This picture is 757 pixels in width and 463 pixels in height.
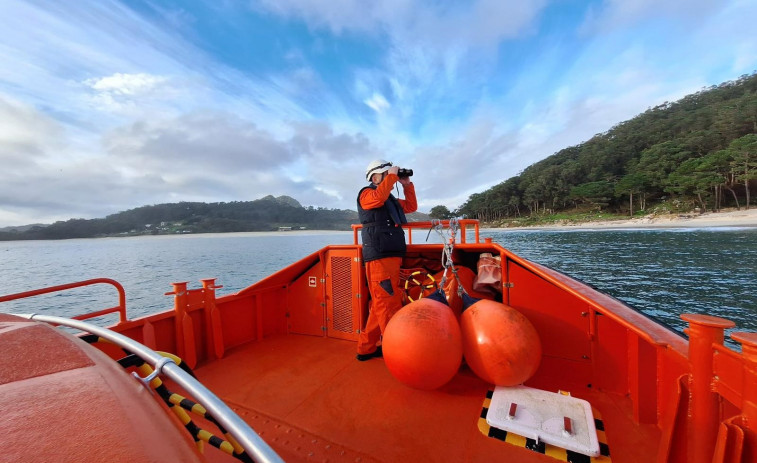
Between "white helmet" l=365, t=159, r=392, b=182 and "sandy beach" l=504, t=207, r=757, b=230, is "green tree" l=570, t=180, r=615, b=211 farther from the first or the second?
"white helmet" l=365, t=159, r=392, b=182

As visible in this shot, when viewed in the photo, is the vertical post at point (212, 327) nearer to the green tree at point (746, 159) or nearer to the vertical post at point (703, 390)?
the vertical post at point (703, 390)

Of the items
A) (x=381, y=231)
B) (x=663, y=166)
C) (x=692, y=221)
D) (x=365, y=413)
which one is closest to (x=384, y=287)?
(x=381, y=231)

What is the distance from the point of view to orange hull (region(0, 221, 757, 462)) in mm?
1329

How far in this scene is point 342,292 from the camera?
3625mm

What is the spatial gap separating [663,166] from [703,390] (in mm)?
67358

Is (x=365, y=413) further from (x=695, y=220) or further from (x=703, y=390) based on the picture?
(x=695, y=220)

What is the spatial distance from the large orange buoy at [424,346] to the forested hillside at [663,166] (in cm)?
3859

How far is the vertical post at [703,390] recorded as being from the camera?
1282 mm

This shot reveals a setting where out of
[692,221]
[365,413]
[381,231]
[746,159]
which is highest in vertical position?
[746,159]

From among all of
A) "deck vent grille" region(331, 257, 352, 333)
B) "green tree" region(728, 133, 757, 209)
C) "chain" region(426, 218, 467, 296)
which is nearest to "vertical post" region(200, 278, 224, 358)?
"deck vent grille" region(331, 257, 352, 333)

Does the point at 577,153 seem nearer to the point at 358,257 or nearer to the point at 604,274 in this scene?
the point at 604,274

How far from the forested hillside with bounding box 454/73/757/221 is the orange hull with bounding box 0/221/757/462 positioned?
3759 cm

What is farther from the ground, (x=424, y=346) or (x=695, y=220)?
(x=424, y=346)

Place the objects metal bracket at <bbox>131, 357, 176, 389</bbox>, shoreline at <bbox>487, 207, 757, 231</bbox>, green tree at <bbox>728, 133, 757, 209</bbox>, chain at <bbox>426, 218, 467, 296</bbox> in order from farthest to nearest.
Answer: green tree at <bbox>728, 133, 757, 209</bbox> < shoreline at <bbox>487, 207, 757, 231</bbox> < chain at <bbox>426, 218, 467, 296</bbox> < metal bracket at <bbox>131, 357, 176, 389</bbox>
